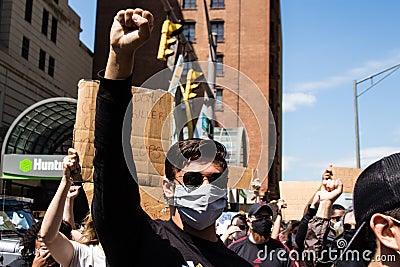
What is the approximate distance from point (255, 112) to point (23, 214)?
8.25 metres

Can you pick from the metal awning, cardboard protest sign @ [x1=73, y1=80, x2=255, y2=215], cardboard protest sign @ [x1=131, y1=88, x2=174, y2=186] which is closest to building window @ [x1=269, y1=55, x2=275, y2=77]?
the metal awning

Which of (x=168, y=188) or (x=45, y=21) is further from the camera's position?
(x=45, y=21)

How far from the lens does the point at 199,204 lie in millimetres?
2656

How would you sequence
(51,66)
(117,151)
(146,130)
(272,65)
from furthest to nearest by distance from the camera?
(272,65), (51,66), (146,130), (117,151)

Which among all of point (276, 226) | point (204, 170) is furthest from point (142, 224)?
point (276, 226)

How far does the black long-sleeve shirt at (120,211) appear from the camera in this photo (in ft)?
6.84

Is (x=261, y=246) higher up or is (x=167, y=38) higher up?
(x=167, y=38)

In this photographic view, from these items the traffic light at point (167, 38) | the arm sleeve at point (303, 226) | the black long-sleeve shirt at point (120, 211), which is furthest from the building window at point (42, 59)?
the black long-sleeve shirt at point (120, 211)

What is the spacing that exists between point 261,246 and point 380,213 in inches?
174

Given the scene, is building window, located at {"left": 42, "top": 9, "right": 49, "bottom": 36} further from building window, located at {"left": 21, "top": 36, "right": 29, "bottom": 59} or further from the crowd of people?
the crowd of people

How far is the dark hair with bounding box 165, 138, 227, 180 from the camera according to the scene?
273 cm

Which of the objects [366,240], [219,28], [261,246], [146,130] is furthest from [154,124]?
[219,28]

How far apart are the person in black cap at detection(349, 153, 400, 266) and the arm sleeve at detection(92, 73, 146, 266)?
0.87 m

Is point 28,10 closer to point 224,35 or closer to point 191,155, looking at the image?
point 224,35
